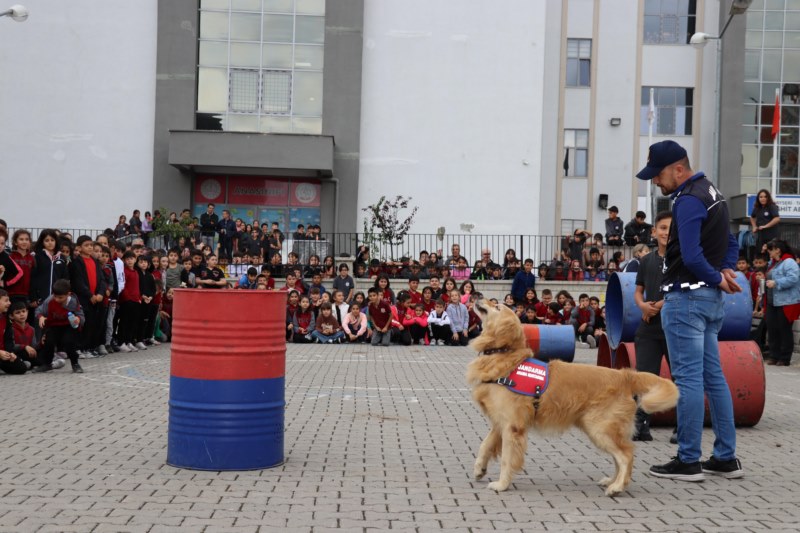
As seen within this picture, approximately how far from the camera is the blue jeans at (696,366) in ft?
22.4

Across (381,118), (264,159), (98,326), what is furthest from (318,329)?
(381,118)

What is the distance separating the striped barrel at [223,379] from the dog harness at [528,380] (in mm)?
1754

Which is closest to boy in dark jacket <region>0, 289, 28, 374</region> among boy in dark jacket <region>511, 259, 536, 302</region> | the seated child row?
the seated child row

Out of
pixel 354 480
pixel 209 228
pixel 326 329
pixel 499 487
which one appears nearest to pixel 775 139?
pixel 209 228

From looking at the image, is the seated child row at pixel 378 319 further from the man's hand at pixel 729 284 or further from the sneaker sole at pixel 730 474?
the man's hand at pixel 729 284

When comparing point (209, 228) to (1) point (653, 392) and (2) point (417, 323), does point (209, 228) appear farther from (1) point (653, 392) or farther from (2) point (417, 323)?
(1) point (653, 392)

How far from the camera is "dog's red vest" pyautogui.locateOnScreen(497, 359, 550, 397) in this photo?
21.4ft

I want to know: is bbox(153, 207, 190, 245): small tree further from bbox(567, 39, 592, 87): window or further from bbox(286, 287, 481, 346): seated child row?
bbox(567, 39, 592, 87): window

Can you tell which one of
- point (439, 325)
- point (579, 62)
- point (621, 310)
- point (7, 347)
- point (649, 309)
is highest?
point (579, 62)

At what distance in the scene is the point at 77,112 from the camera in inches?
1320

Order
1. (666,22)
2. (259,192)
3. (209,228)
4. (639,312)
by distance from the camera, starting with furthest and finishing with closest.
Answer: (666,22) < (259,192) < (209,228) < (639,312)

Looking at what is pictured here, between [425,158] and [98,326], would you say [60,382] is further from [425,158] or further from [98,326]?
[425,158]

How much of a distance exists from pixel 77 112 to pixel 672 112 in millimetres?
23694

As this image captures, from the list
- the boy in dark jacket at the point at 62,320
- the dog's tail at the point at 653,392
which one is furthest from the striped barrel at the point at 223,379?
the boy in dark jacket at the point at 62,320
